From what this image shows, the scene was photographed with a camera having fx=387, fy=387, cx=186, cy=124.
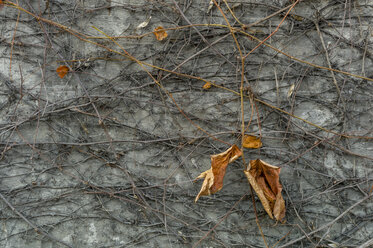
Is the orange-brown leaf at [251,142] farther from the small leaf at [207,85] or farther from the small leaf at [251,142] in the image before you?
the small leaf at [207,85]

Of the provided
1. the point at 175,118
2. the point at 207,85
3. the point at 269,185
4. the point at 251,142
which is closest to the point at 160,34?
the point at 207,85

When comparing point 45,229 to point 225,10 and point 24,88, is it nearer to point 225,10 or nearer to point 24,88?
point 24,88

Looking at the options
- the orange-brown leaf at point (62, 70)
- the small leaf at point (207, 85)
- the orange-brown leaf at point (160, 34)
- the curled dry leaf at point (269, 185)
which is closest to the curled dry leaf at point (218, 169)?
the curled dry leaf at point (269, 185)

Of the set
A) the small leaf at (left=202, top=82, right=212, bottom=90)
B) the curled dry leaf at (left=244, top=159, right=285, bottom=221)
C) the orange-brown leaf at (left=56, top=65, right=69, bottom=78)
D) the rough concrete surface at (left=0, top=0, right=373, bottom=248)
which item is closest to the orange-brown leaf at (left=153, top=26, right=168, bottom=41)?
the rough concrete surface at (left=0, top=0, right=373, bottom=248)

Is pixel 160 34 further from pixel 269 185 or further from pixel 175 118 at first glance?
pixel 269 185

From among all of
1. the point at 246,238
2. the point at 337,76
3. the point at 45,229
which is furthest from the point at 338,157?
the point at 45,229

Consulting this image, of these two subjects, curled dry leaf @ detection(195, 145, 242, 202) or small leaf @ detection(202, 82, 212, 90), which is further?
small leaf @ detection(202, 82, 212, 90)

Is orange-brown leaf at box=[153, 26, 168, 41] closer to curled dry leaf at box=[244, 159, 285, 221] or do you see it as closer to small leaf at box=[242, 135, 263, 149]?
small leaf at box=[242, 135, 263, 149]
